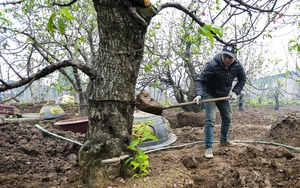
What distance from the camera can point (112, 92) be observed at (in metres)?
2.07

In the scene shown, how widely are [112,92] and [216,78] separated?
1.79m

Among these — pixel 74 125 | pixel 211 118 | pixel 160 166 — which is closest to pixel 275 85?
pixel 211 118

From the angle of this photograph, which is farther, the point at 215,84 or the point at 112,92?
the point at 215,84

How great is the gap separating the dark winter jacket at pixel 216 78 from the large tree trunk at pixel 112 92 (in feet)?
4.75

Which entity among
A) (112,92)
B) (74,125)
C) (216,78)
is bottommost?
(74,125)

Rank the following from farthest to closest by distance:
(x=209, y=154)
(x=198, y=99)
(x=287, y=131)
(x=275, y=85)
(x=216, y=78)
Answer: (x=275, y=85), (x=287, y=131), (x=216, y=78), (x=198, y=99), (x=209, y=154)

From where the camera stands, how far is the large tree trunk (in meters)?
2.00

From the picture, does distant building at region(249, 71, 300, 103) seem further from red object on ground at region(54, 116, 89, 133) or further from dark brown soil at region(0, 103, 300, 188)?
red object on ground at region(54, 116, 89, 133)

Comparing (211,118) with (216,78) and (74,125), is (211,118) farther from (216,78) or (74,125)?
(74,125)

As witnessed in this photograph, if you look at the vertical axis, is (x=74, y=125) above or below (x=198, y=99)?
below

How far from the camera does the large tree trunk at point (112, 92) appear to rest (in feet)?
6.57

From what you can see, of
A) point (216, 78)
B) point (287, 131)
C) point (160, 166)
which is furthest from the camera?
point (287, 131)

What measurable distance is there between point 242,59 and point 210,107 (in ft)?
20.5

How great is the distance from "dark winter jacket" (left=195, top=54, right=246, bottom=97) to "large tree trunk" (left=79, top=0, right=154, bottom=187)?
1.45m
